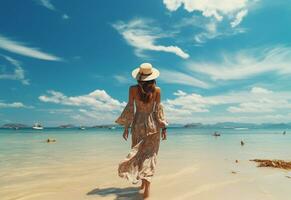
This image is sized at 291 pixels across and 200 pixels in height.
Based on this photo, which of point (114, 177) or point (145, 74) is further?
point (114, 177)

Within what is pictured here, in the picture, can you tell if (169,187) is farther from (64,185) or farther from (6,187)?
(6,187)

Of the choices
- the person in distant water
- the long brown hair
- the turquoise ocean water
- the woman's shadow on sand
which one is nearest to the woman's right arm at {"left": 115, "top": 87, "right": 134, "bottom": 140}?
the person in distant water

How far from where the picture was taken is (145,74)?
541cm

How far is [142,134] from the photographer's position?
5.59m

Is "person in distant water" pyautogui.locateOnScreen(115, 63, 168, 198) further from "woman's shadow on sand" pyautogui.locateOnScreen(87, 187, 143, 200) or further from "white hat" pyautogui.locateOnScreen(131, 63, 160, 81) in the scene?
"woman's shadow on sand" pyautogui.locateOnScreen(87, 187, 143, 200)

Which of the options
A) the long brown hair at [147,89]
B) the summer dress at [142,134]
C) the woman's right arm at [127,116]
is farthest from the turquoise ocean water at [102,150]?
the long brown hair at [147,89]

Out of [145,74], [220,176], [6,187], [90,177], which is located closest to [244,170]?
[220,176]

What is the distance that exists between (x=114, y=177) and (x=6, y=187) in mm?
2322

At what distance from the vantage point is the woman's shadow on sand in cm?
538

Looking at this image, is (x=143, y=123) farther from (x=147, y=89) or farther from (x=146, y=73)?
(x=146, y=73)

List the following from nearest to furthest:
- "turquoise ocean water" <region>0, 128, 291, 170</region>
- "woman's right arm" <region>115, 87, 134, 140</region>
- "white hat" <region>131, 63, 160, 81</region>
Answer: "white hat" <region>131, 63, 160, 81</region>, "woman's right arm" <region>115, 87, 134, 140</region>, "turquoise ocean water" <region>0, 128, 291, 170</region>

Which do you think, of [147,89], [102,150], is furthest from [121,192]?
[102,150]

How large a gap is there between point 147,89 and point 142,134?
0.81m

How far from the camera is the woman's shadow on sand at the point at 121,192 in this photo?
212 inches
